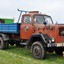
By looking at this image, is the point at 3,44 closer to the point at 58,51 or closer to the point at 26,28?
the point at 26,28

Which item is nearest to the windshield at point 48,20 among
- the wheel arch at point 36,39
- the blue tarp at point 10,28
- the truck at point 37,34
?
the truck at point 37,34

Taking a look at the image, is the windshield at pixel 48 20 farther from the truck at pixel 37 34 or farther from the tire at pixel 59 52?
the tire at pixel 59 52

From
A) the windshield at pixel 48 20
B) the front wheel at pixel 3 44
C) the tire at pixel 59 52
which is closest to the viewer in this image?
the windshield at pixel 48 20

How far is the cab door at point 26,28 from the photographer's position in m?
16.5

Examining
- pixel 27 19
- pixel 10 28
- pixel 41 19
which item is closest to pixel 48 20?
pixel 41 19

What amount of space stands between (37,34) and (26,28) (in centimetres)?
155

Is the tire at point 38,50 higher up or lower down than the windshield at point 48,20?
lower down

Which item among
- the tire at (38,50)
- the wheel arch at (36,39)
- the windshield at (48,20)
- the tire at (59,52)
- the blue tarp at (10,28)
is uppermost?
the windshield at (48,20)

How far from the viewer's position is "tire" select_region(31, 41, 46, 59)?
589 inches

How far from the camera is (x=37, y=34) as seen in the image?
15.3 m

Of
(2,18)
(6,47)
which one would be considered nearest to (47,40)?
(6,47)

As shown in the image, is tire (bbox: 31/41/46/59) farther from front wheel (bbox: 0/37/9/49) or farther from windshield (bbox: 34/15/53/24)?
front wheel (bbox: 0/37/9/49)

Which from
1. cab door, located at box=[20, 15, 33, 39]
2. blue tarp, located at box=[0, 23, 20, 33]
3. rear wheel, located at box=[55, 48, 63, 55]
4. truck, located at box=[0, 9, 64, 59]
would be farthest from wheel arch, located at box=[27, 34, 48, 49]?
blue tarp, located at box=[0, 23, 20, 33]

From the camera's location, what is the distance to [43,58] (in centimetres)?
1503
